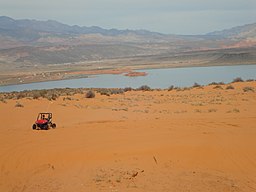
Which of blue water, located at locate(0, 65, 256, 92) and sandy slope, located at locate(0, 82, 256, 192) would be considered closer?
sandy slope, located at locate(0, 82, 256, 192)

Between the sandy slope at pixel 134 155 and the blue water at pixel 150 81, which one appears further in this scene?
the blue water at pixel 150 81

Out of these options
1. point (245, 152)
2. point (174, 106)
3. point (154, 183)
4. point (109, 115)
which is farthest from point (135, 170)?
point (174, 106)

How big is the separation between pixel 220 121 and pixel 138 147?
182 inches

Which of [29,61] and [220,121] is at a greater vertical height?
[220,121]

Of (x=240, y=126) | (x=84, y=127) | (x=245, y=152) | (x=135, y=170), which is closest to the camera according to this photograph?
(x=135, y=170)

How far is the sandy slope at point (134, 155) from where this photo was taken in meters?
8.26

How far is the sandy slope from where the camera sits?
27.1ft

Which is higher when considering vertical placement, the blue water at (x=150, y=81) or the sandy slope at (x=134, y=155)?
the sandy slope at (x=134, y=155)

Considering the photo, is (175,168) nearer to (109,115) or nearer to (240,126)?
(240,126)

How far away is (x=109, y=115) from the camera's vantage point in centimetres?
1777

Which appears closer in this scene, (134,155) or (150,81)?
(134,155)

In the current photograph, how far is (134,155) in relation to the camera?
1003cm

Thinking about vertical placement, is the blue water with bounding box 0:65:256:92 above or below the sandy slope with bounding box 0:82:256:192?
below

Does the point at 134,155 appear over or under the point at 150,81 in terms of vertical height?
over
